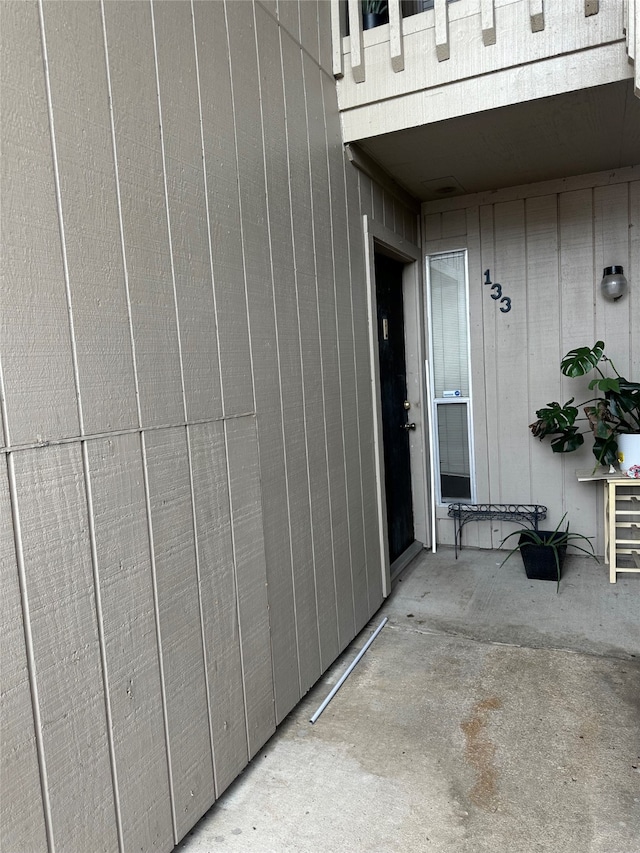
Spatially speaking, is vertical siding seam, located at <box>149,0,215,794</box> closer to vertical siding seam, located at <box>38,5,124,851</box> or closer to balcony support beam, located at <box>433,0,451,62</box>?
vertical siding seam, located at <box>38,5,124,851</box>

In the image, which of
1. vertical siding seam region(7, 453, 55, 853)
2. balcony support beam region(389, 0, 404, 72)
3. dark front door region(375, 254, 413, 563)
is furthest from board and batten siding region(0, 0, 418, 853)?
dark front door region(375, 254, 413, 563)

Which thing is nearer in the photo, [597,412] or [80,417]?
[80,417]

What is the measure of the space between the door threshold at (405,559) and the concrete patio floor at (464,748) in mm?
463

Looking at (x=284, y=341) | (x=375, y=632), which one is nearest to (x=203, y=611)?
(x=284, y=341)

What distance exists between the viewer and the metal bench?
353 cm

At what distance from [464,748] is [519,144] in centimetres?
269

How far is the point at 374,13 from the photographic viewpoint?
2619 mm

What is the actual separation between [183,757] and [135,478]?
766 mm

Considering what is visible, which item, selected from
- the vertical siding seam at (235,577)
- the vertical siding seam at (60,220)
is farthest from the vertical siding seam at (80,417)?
the vertical siding seam at (235,577)

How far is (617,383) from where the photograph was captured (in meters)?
2.93

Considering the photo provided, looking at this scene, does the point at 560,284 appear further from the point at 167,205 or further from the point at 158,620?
the point at 158,620

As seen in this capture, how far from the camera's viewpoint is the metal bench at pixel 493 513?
353 centimetres

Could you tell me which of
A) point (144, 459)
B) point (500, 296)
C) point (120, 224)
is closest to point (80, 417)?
point (144, 459)

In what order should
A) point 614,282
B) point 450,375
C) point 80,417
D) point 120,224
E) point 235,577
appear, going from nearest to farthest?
point 80,417
point 120,224
point 235,577
point 614,282
point 450,375
